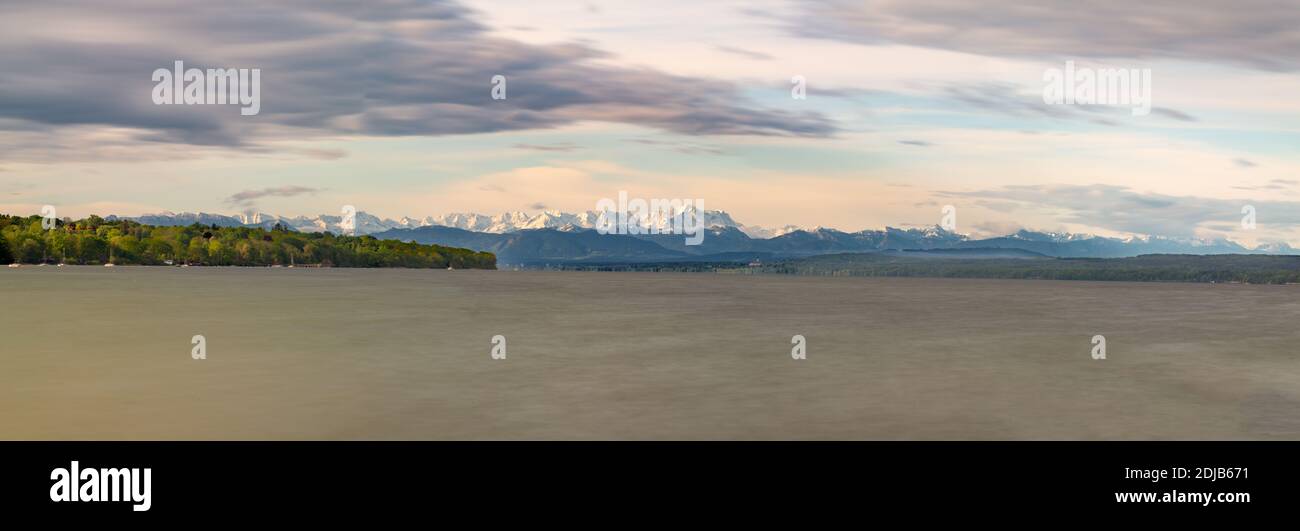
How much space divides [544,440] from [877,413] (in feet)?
45.3

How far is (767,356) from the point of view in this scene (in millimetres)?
65188

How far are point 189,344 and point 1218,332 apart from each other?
281 ft

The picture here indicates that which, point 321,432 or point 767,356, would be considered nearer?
point 321,432

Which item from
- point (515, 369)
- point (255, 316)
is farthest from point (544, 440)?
point (255, 316)

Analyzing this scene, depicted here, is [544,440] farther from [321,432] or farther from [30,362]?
[30,362]
